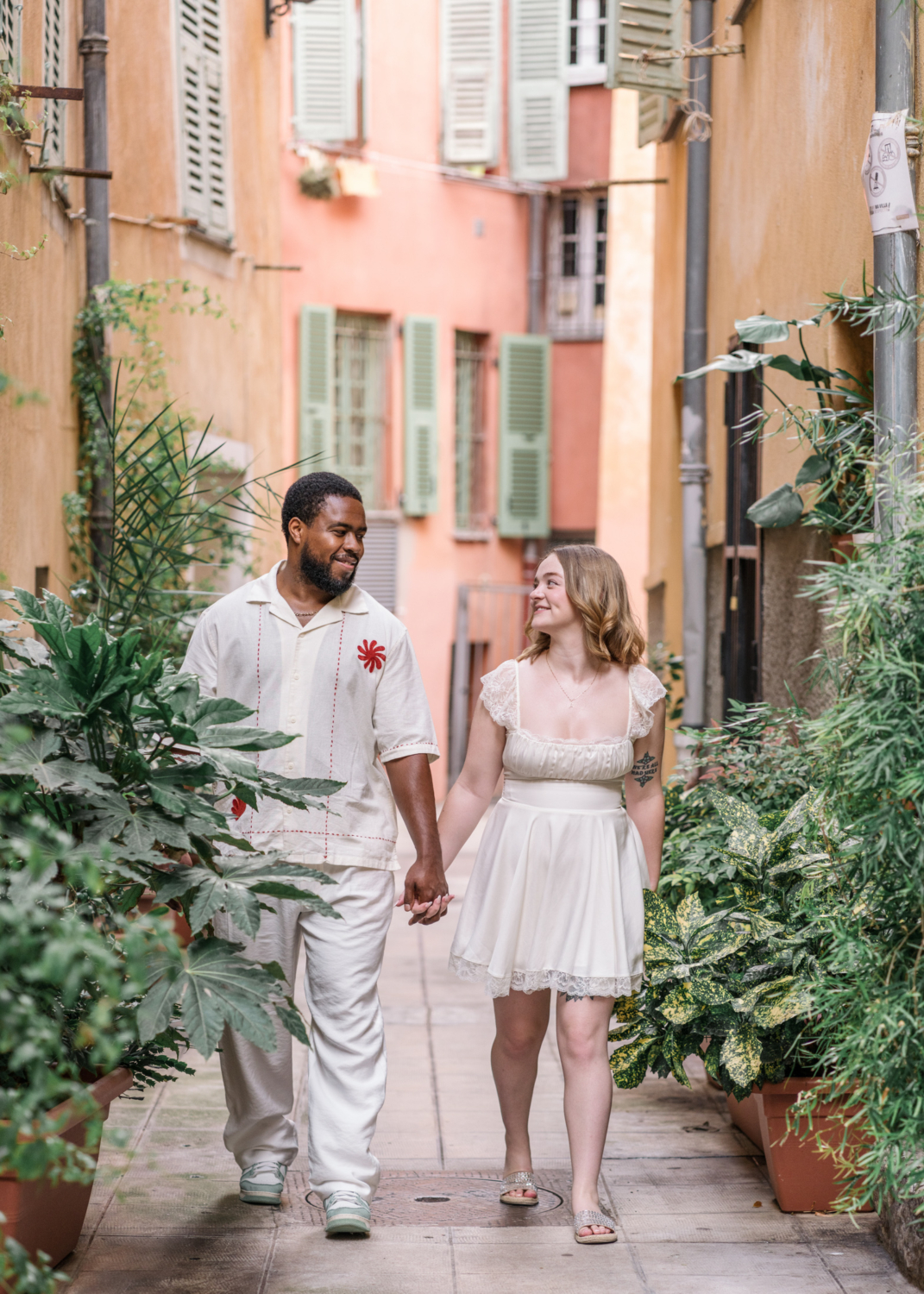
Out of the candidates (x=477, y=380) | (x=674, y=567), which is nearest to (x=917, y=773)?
(x=674, y=567)

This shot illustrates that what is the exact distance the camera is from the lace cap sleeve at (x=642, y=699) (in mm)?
4629

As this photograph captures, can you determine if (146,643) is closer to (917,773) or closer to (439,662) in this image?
(917,773)

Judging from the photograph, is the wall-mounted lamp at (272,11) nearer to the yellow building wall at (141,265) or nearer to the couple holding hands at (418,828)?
the yellow building wall at (141,265)

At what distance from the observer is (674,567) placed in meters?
11.2

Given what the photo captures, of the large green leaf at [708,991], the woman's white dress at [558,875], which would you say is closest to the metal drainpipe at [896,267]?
the woman's white dress at [558,875]

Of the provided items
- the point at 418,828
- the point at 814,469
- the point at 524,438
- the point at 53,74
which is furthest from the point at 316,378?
the point at 418,828

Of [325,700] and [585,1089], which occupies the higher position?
[325,700]

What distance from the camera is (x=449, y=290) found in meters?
19.4

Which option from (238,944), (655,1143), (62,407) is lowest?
(655,1143)

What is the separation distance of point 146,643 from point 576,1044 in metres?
4.06

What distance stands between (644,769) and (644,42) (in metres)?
6.57

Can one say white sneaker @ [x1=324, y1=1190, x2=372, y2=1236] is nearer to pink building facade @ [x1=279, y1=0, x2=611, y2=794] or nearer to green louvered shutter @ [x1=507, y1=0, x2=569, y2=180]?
pink building facade @ [x1=279, y1=0, x2=611, y2=794]

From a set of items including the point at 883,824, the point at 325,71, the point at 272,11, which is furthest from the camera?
the point at 325,71

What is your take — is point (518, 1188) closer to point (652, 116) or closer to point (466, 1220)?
point (466, 1220)
